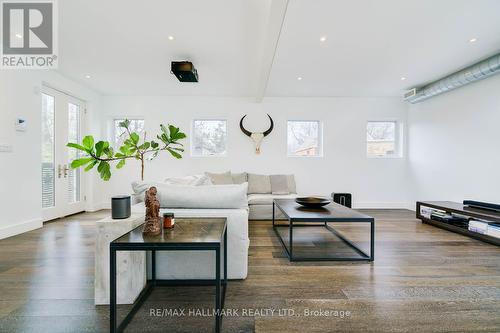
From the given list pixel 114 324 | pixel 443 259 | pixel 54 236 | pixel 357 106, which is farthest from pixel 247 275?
pixel 357 106

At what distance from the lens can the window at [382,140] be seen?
5.52 meters

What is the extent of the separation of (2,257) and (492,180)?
6714 mm

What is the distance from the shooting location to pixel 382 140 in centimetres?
553

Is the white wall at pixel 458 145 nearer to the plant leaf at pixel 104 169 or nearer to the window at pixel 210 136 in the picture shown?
the window at pixel 210 136

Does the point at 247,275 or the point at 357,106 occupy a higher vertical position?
the point at 357,106

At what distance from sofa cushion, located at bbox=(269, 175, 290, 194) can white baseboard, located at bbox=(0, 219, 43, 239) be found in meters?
4.11

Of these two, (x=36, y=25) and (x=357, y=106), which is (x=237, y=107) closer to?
(x=357, y=106)

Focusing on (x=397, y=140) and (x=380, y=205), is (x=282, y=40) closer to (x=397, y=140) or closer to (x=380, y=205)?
(x=397, y=140)

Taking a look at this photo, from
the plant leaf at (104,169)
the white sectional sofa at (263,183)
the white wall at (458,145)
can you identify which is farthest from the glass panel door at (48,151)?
the white wall at (458,145)

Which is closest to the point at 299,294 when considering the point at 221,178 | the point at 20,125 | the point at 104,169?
the point at 104,169

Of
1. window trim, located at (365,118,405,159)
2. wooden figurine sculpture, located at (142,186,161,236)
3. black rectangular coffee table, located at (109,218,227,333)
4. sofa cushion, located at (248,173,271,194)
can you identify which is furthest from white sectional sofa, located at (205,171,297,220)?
wooden figurine sculpture, located at (142,186,161,236)

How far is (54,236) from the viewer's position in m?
3.21

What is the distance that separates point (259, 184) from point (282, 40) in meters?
2.83

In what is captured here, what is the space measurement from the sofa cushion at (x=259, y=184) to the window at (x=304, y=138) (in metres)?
1.03
